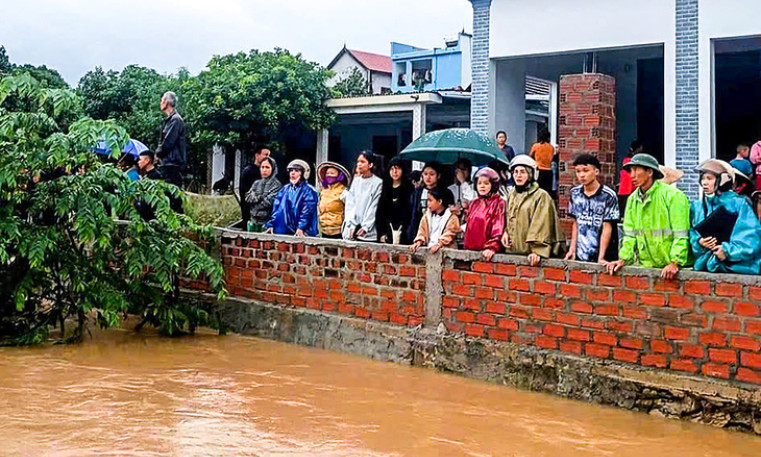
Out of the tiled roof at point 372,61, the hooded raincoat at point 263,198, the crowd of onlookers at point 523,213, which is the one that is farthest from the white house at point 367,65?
the crowd of onlookers at point 523,213

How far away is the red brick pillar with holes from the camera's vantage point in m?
9.79

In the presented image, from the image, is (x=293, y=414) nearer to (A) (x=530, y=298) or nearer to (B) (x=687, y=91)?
(A) (x=530, y=298)

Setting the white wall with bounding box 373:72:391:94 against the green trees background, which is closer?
the green trees background

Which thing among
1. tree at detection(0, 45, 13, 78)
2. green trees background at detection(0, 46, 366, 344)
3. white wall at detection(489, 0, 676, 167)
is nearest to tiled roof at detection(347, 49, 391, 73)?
tree at detection(0, 45, 13, 78)

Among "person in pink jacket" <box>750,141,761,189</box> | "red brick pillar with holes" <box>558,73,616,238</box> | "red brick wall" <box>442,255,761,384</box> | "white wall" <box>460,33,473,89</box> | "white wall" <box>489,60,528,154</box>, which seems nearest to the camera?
"red brick wall" <box>442,255,761,384</box>

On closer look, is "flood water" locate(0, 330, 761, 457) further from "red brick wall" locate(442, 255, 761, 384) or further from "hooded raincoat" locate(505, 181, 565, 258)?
"hooded raincoat" locate(505, 181, 565, 258)

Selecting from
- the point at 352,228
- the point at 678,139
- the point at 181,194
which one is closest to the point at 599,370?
the point at 352,228

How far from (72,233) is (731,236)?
5.95 metres

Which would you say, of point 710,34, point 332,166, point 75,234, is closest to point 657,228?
point 332,166

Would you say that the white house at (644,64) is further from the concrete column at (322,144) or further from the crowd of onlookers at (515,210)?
the concrete column at (322,144)

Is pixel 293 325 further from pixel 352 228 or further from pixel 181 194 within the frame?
pixel 181 194

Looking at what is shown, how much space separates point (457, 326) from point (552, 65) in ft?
26.1

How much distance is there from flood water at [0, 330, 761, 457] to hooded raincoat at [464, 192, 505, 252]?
1.13 meters

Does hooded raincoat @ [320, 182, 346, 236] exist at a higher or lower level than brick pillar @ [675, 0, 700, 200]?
lower
